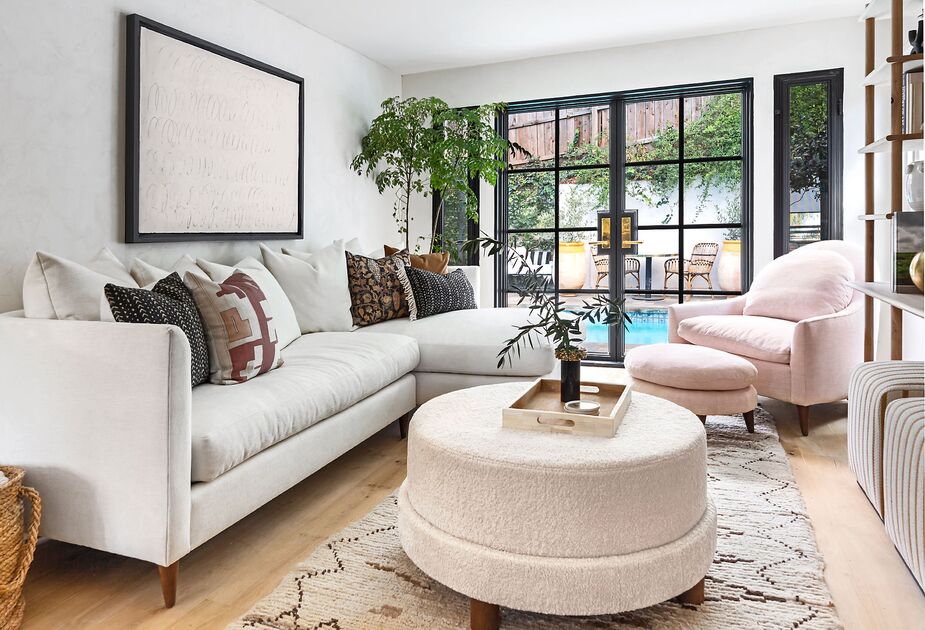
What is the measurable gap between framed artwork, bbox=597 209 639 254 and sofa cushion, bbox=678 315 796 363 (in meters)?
1.17

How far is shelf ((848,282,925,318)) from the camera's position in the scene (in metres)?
1.89

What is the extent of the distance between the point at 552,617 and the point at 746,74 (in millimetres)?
3959

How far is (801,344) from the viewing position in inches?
122

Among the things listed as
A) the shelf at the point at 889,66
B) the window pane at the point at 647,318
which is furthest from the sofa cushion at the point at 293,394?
the shelf at the point at 889,66

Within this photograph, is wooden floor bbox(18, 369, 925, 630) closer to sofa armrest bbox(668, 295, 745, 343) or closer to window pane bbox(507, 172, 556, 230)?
sofa armrest bbox(668, 295, 745, 343)

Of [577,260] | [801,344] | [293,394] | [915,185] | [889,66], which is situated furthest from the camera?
[577,260]

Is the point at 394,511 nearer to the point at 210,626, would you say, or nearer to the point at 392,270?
the point at 210,626

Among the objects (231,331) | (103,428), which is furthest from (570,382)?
(103,428)

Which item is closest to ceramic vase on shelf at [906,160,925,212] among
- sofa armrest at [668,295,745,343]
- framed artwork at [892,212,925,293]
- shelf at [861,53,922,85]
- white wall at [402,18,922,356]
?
framed artwork at [892,212,925,293]

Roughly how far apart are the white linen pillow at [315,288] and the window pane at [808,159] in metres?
2.99

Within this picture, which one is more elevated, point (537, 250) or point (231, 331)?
point (537, 250)

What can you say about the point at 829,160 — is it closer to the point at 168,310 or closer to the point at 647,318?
the point at 647,318

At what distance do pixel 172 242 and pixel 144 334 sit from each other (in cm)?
157

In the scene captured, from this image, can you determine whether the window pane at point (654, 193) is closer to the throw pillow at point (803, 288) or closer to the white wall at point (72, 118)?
the throw pillow at point (803, 288)
